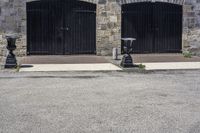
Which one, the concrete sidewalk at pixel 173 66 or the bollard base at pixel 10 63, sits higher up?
the bollard base at pixel 10 63

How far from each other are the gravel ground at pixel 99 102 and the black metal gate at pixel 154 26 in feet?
21.8

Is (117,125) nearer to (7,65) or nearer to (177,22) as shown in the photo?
(7,65)

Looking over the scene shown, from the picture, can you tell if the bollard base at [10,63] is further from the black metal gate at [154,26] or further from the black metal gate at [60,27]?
the black metal gate at [154,26]

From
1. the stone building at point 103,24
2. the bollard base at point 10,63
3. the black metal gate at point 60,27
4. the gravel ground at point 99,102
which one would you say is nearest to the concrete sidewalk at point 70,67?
the bollard base at point 10,63

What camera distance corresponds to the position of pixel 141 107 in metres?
10.1

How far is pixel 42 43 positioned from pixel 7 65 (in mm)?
4841

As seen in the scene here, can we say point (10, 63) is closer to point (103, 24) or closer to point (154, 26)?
point (103, 24)

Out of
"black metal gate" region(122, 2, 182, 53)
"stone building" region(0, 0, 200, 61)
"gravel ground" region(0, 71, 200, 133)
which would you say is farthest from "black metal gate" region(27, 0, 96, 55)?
"gravel ground" region(0, 71, 200, 133)

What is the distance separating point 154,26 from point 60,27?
4.47 metres

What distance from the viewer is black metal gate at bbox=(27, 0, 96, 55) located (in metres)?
21.1

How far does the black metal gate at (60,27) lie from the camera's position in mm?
21078

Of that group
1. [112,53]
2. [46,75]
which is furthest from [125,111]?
[112,53]

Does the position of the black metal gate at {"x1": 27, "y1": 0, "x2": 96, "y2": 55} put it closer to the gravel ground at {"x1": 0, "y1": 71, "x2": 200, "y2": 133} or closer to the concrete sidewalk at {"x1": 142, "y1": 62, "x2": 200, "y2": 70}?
the concrete sidewalk at {"x1": 142, "y1": 62, "x2": 200, "y2": 70}

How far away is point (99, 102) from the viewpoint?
10.6m
